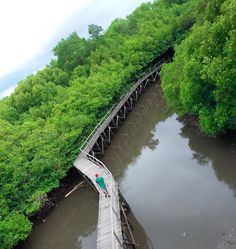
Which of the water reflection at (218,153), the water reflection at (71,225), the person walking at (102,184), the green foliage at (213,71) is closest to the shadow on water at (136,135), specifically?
the water reflection at (71,225)

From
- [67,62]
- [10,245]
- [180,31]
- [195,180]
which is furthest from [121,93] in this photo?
[10,245]

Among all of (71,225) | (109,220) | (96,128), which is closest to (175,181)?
(109,220)

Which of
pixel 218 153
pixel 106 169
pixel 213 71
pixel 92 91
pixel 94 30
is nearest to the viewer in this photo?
pixel 213 71

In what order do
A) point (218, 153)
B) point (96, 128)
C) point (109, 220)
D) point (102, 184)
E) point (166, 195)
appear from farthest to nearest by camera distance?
point (96, 128) < point (218, 153) < point (166, 195) < point (102, 184) < point (109, 220)

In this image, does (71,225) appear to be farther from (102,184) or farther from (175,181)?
(175,181)

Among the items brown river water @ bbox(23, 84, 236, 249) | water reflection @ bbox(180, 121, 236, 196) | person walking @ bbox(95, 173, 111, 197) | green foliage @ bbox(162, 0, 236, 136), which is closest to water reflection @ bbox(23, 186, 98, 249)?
brown river water @ bbox(23, 84, 236, 249)
